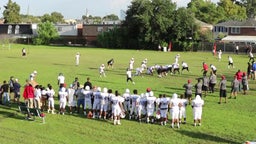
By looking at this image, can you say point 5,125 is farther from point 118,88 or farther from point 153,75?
point 153,75

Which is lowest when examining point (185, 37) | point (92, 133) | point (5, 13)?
point (92, 133)

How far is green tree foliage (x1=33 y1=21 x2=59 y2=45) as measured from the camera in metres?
97.2

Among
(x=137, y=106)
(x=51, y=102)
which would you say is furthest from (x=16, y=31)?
(x=137, y=106)

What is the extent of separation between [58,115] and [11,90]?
537cm

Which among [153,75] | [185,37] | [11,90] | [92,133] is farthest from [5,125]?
[185,37]

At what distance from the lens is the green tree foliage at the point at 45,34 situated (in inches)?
3829

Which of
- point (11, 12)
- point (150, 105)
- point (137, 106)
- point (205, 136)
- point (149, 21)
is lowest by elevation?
point (205, 136)

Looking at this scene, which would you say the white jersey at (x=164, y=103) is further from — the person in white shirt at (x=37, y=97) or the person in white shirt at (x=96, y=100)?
the person in white shirt at (x=37, y=97)

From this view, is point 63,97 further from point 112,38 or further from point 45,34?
point 45,34

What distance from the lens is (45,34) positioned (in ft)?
319

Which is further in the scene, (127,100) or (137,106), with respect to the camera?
(127,100)

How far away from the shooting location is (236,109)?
81.0 feet

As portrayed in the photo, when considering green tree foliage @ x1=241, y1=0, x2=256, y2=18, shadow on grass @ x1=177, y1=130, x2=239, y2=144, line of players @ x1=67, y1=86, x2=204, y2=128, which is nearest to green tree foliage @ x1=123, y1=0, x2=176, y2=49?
line of players @ x1=67, y1=86, x2=204, y2=128

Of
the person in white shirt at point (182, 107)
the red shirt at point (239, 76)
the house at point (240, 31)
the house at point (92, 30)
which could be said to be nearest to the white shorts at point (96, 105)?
the person in white shirt at point (182, 107)
